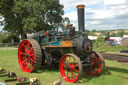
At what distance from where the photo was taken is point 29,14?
895 inches

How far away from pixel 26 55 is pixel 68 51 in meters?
1.93

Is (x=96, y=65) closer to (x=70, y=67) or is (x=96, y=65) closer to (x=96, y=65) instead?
(x=96, y=65)

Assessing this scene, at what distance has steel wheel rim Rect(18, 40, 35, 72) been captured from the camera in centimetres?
610

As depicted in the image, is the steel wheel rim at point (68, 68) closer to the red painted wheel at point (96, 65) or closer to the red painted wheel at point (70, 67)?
the red painted wheel at point (70, 67)

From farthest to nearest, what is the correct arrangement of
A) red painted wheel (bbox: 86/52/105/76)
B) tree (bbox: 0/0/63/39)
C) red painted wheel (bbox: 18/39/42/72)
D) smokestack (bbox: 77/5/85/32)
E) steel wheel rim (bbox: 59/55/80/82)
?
tree (bbox: 0/0/63/39) < red painted wheel (bbox: 18/39/42/72) < red painted wheel (bbox: 86/52/105/76) < smokestack (bbox: 77/5/85/32) < steel wheel rim (bbox: 59/55/80/82)

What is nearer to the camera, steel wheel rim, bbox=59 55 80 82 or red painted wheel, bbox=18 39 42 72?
steel wheel rim, bbox=59 55 80 82

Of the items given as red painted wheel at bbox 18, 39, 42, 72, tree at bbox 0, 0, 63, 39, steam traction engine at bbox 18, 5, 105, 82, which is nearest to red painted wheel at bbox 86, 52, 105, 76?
steam traction engine at bbox 18, 5, 105, 82

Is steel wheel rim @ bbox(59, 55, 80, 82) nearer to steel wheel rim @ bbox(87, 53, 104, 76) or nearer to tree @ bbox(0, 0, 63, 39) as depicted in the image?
steel wheel rim @ bbox(87, 53, 104, 76)

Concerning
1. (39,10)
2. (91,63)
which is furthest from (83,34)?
(39,10)

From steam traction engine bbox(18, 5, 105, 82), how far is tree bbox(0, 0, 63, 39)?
49.3 ft

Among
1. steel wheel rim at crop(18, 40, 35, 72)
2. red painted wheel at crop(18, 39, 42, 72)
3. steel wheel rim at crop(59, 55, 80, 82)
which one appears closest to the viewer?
steel wheel rim at crop(59, 55, 80, 82)

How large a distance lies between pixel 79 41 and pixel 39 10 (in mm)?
A: 18138

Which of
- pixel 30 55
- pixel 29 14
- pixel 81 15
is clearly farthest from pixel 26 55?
pixel 29 14

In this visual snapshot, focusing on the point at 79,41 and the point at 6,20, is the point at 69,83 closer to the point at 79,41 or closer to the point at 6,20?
the point at 79,41
